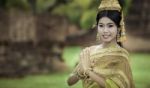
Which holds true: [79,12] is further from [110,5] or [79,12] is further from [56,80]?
[110,5]

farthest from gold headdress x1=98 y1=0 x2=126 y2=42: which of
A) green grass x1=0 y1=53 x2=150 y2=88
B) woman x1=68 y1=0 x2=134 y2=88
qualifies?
green grass x1=0 y1=53 x2=150 y2=88

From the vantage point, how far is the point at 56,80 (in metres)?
5.14

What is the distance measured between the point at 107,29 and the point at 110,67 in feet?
0.69

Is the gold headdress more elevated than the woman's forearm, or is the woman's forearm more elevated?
the gold headdress

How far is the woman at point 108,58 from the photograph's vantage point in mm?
2221

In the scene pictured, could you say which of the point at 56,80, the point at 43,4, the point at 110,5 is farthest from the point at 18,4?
the point at 110,5

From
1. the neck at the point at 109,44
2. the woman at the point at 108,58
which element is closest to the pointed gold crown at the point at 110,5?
the woman at the point at 108,58

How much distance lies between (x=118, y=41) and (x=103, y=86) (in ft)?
0.91

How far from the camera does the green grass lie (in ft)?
16.6

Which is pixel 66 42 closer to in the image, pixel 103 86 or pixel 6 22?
pixel 6 22

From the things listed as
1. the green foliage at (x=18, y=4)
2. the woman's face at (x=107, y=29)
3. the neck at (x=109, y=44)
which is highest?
the green foliage at (x=18, y=4)

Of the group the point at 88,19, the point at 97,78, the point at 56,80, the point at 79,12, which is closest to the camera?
the point at 97,78

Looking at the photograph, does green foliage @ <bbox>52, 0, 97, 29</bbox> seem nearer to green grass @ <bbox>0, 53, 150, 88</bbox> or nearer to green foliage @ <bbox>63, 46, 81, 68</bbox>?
green foliage @ <bbox>63, 46, 81, 68</bbox>

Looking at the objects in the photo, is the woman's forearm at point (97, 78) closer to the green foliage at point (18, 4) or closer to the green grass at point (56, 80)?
the green grass at point (56, 80)
